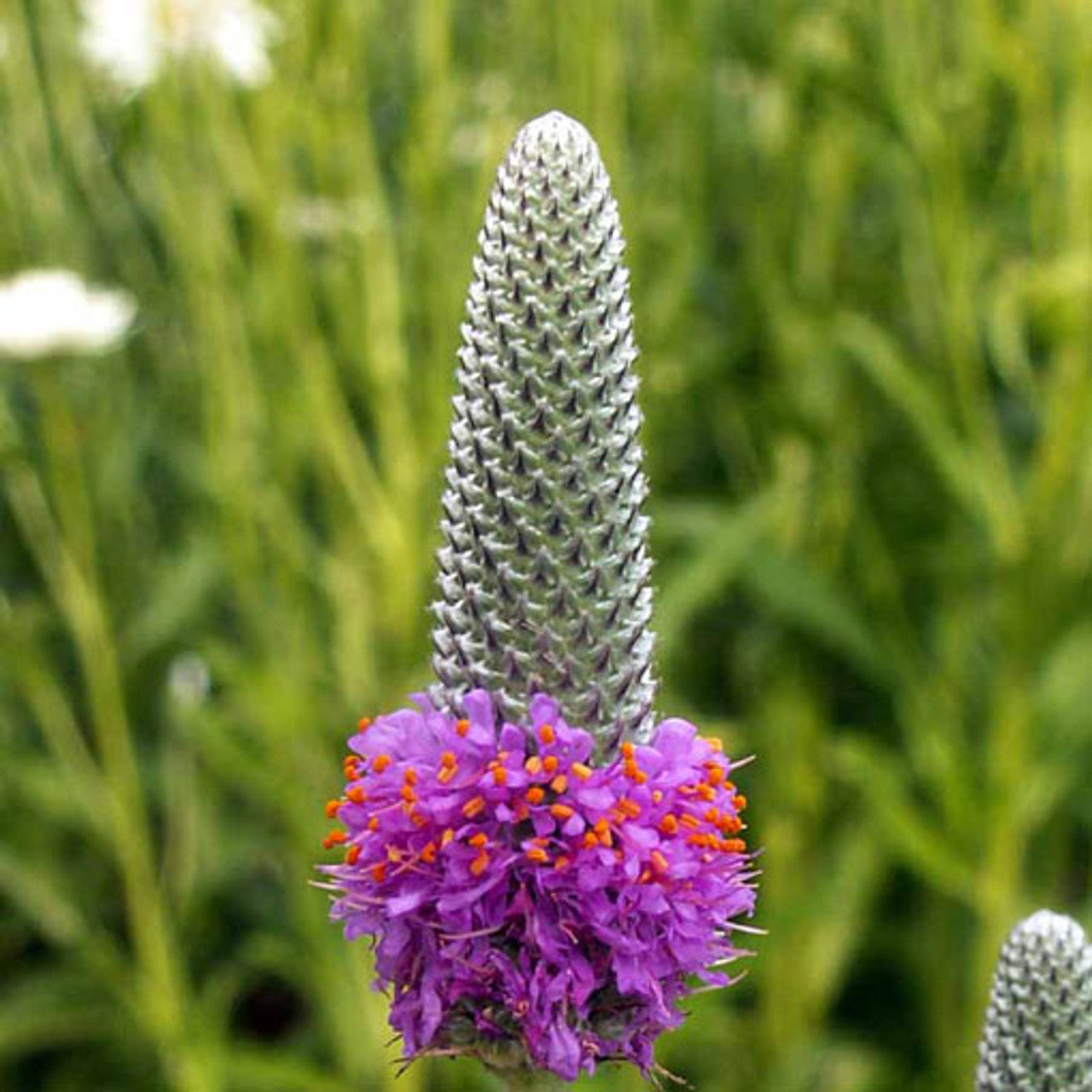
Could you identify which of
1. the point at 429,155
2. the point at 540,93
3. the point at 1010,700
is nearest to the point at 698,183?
the point at 540,93

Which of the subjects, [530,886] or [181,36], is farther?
[181,36]

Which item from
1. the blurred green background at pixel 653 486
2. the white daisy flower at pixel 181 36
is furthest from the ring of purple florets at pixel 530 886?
the white daisy flower at pixel 181 36

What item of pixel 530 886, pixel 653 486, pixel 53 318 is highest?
pixel 530 886

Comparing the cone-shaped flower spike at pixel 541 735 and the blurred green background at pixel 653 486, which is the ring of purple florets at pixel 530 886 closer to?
the cone-shaped flower spike at pixel 541 735

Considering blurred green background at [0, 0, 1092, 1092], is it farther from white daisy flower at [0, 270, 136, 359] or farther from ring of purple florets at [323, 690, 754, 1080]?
ring of purple florets at [323, 690, 754, 1080]

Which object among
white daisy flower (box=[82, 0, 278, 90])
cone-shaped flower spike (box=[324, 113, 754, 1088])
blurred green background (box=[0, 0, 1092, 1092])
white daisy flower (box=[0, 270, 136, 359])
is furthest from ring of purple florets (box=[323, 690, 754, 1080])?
white daisy flower (box=[82, 0, 278, 90])

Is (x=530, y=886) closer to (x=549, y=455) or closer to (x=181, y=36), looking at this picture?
(x=549, y=455)

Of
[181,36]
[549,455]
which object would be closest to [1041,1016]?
[549,455]
